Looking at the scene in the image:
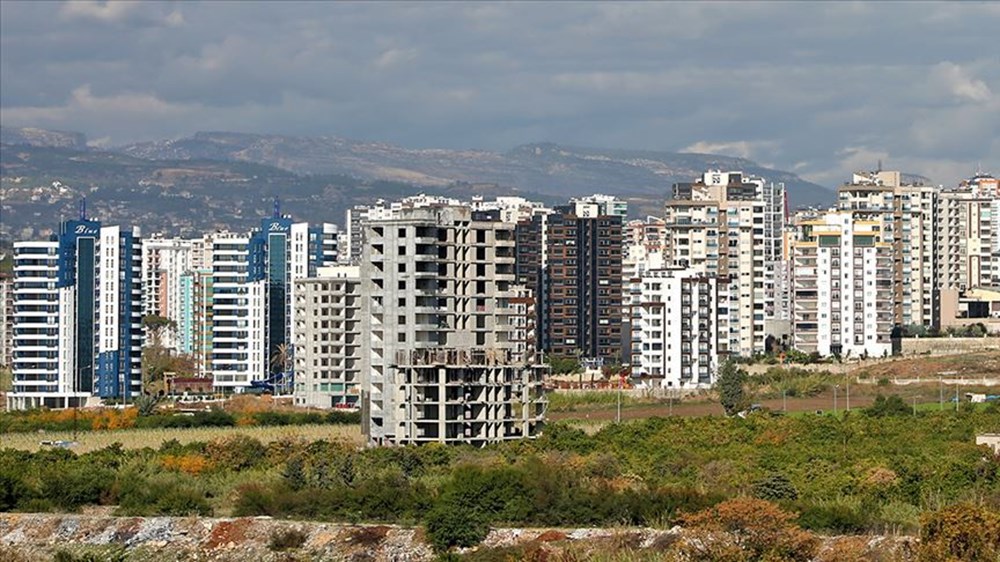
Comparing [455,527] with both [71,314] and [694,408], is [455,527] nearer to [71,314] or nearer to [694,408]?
[694,408]

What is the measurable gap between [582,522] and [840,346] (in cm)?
4947

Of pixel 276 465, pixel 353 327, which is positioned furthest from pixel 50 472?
pixel 353 327

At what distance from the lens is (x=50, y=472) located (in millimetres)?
45375

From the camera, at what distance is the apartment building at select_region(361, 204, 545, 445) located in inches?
1997

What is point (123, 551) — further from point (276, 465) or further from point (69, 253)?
point (69, 253)

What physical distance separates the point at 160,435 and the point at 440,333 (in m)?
12.9

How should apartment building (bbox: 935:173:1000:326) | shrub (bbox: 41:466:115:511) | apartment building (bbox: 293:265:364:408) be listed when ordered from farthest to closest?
apartment building (bbox: 935:173:1000:326) → apartment building (bbox: 293:265:364:408) → shrub (bbox: 41:466:115:511)

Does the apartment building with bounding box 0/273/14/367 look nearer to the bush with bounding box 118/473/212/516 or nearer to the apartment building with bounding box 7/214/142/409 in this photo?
the apartment building with bounding box 7/214/142/409

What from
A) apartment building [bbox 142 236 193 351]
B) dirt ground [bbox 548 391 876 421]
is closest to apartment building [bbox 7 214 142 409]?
dirt ground [bbox 548 391 876 421]

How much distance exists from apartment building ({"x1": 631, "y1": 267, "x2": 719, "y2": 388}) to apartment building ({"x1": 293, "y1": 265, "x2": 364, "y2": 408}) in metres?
11.5

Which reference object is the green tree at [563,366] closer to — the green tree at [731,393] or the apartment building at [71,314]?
the apartment building at [71,314]

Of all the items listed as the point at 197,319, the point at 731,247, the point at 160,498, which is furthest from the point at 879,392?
the point at 197,319

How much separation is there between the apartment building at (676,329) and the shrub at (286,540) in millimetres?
41709

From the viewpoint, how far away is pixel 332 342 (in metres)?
75.0
